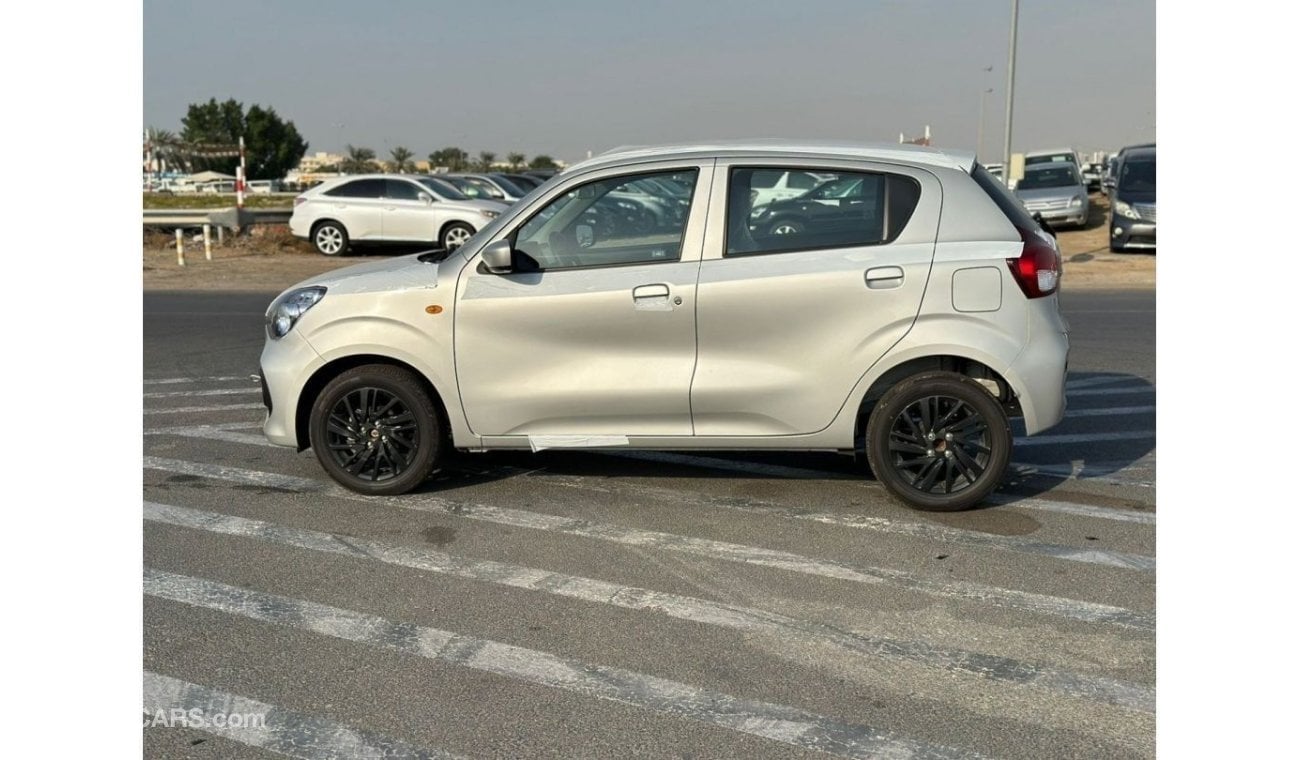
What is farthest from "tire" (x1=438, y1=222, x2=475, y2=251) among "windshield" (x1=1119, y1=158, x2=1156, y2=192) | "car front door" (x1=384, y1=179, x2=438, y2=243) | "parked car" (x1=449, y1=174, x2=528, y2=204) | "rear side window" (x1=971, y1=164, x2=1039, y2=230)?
"rear side window" (x1=971, y1=164, x2=1039, y2=230)

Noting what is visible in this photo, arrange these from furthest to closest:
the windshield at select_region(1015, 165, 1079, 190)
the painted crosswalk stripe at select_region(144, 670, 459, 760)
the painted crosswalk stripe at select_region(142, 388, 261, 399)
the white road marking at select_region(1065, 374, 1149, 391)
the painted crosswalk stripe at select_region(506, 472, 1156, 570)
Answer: the windshield at select_region(1015, 165, 1079, 190)
the white road marking at select_region(1065, 374, 1149, 391)
the painted crosswalk stripe at select_region(142, 388, 261, 399)
the painted crosswalk stripe at select_region(506, 472, 1156, 570)
the painted crosswalk stripe at select_region(144, 670, 459, 760)

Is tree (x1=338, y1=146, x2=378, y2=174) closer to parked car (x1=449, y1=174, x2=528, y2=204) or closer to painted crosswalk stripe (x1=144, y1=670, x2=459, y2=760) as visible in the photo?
parked car (x1=449, y1=174, x2=528, y2=204)

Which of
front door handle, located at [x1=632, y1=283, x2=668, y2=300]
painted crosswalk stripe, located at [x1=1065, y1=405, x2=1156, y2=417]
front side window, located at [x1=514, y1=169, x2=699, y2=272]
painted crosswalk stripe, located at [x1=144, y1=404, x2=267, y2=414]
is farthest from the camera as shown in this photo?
painted crosswalk stripe, located at [x1=144, y1=404, x2=267, y2=414]

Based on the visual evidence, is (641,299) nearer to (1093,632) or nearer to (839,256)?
(839,256)

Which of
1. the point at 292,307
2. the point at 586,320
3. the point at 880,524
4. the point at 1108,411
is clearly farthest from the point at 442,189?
the point at 880,524

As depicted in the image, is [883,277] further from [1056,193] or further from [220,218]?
[220,218]

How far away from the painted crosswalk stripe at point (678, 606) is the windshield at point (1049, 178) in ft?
84.1

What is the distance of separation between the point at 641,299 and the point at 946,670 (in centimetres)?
259

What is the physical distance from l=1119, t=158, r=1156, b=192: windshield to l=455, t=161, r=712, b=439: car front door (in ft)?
60.8

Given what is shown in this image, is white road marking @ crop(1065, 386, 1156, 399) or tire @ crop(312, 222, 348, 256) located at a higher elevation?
tire @ crop(312, 222, 348, 256)

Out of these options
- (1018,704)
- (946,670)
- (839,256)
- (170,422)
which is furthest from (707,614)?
(170,422)

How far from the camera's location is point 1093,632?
4.76 metres

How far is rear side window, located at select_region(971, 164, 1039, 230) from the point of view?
635 centimetres

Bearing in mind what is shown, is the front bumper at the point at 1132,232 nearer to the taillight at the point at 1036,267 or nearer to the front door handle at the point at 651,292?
the taillight at the point at 1036,267
